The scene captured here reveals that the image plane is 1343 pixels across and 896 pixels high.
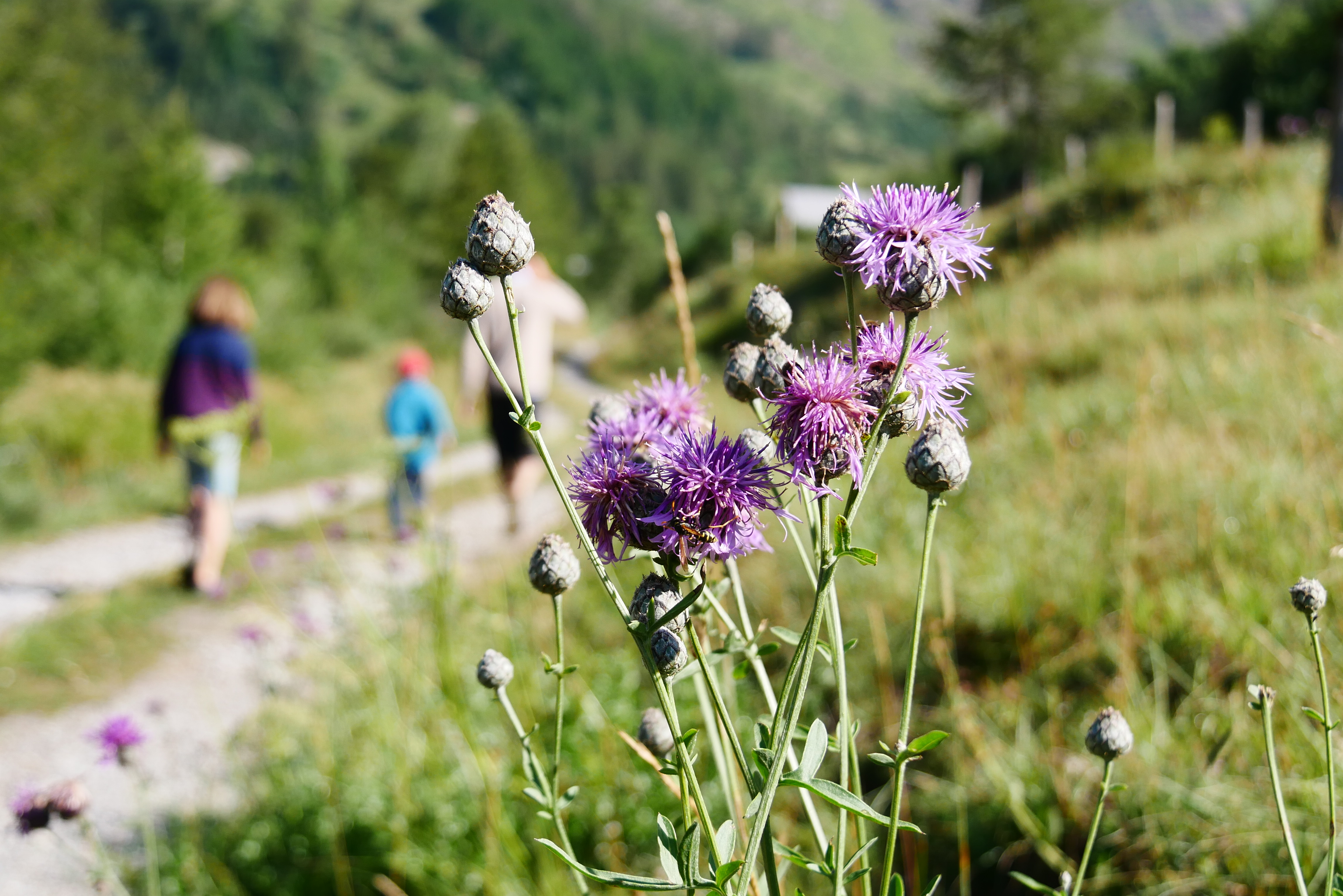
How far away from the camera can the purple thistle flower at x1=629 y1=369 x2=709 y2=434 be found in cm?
128

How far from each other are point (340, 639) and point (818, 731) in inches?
156

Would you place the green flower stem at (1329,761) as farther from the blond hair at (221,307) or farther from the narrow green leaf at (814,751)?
the blond hair at (221,307)

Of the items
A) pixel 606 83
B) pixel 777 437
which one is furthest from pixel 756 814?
pixel 606 83

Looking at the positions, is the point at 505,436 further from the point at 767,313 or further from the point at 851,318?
the point at 851,318

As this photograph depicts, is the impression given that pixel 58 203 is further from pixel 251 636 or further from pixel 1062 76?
pixel 1062 76

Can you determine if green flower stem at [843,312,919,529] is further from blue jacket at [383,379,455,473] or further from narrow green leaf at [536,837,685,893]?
blue jacket at [383,379,455,473]

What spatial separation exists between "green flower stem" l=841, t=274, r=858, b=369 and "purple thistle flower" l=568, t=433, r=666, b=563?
0.83ft

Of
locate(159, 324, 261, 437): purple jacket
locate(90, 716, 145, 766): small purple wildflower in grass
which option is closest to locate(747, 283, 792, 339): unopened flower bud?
locate(90, 716, 145, 766): small purple wildflower in grass

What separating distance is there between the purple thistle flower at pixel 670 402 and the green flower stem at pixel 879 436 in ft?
1.21

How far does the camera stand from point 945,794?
286 cm

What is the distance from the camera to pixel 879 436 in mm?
896

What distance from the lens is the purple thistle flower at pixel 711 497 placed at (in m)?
0.94

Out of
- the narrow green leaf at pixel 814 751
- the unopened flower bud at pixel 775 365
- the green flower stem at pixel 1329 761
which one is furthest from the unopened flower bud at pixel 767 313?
the green flower stem at pixel 1329 761

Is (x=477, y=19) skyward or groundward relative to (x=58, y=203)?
skyward
